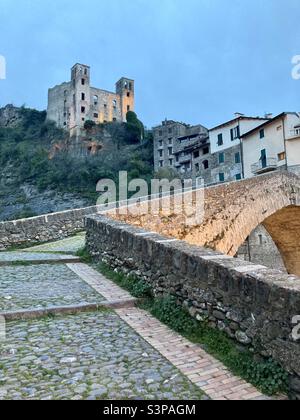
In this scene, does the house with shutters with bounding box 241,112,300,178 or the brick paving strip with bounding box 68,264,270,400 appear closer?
the brick paving strip with bounding box 68,264,270,400

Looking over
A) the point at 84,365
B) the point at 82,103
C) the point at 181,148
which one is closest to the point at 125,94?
the point at 82,103

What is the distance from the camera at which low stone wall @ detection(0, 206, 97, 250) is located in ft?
33.3

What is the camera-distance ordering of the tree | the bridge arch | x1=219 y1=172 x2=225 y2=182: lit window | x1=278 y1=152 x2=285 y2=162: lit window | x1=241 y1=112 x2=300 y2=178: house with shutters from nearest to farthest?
the bridge arch, x1=241 y1=112 x2=300 y2=178: house with shutters, x1=278 y1=152 x2=285 y2=162: lit window, x1=219 y1=172 x2=225 y2=182: lit window, the tree

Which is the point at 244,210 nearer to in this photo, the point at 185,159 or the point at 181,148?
the point at 185,159

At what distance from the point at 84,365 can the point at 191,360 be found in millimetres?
887

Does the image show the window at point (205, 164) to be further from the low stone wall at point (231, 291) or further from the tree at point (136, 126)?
the low stone wall at point (231, 291)

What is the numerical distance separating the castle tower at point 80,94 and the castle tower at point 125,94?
6702mm

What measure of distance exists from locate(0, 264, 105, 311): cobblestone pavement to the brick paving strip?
50 centimetres

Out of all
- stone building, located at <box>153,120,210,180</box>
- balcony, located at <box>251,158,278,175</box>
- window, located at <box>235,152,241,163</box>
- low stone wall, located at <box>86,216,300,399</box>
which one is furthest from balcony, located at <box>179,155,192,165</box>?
low stone wall, located at <box>86,216,300,399</box>

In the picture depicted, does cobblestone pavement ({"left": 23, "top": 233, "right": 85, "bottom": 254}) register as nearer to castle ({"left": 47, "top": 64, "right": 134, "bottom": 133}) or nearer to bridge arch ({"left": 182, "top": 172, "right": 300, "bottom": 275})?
bridge arch ({"left": 182, "top": 172, "right": 300, "bottom": 275})

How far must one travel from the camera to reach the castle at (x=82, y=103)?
191 ft

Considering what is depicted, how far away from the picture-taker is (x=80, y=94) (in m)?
59.1

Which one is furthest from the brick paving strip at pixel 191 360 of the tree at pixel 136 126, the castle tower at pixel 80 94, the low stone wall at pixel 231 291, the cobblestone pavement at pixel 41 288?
the castle tower at pixel 80 94
